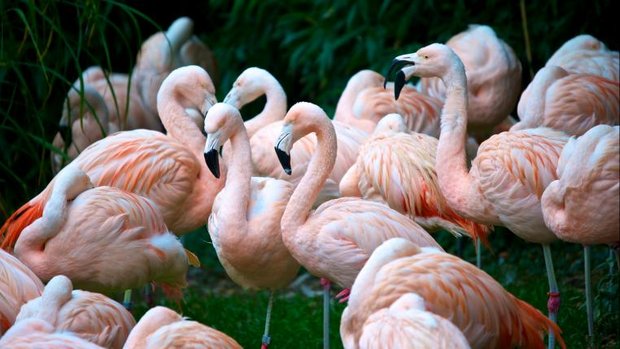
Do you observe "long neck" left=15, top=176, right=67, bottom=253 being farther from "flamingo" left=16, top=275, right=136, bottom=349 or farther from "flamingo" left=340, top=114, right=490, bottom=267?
"flamingo" left=340, top=114, right=490, bottom=267

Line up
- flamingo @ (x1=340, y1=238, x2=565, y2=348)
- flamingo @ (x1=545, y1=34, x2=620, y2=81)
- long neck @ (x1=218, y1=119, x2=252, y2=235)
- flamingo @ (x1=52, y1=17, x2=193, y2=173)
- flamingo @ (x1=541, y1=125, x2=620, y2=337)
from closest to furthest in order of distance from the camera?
flamingo @ (x1=340, y1=238, x2=565, y2=348) < flamingo @ (x1=541, y1=125, x2=620, y2=337) < long neck @ (x1=218, y1=119, x2=252, y2=235) < flamingo @ (x1=545, y1=34, x2=620, y2=81) < flamingo @ (x1=52, y1=17, x2=193, y2=173)

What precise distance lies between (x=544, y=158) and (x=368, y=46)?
3.07m

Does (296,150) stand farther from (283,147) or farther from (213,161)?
(283,147)

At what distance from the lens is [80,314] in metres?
4.05

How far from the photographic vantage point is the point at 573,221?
4.14 meters

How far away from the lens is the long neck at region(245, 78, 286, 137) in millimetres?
6410

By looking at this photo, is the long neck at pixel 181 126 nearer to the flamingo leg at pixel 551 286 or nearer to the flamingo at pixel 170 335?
the flamingo leg at pixel 551 286

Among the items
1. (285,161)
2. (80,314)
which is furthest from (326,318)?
(80,314)

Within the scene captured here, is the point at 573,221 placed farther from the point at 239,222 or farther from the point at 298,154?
the point at 298,154

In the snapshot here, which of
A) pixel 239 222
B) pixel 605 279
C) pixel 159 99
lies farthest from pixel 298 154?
pixel 605 279

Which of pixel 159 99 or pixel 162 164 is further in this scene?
pixel 159 99

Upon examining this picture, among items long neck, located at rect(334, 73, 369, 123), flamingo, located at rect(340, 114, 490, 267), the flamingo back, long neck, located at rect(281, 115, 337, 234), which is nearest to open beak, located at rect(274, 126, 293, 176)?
long neck, located at rect(281, 115, 337, 234)

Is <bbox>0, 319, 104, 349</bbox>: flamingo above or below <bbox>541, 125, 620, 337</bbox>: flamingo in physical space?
below

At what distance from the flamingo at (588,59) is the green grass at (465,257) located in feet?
3.42
